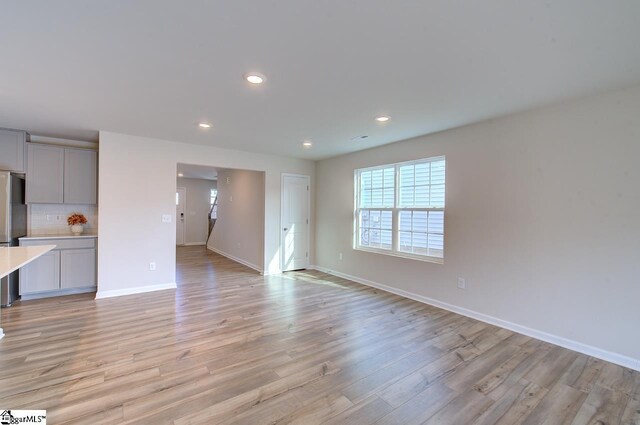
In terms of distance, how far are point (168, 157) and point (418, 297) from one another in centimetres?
448

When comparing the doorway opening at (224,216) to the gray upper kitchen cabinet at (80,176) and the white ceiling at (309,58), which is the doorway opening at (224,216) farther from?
the white ceiling at (309,58)

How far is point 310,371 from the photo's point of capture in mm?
2332

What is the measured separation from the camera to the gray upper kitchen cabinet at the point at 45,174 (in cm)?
414

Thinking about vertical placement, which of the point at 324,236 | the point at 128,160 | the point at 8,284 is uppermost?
the point at 128,160

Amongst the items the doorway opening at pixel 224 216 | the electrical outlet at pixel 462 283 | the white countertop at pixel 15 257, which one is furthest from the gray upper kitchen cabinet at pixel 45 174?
the electrical outlet at pixel 462 283

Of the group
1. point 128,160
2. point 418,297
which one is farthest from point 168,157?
point 418,297

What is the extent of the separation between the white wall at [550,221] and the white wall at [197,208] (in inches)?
327

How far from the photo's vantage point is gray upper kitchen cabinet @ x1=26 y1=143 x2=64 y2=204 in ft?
13.6

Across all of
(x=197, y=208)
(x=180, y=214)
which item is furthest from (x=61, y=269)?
(x=197, y=208)

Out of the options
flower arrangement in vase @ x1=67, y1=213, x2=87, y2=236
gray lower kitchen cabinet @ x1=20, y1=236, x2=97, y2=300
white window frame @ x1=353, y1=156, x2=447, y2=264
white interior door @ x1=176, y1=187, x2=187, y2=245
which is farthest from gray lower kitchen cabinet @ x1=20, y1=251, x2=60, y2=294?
white interior door @ x1=176, y1=187, x2=187, y2=245

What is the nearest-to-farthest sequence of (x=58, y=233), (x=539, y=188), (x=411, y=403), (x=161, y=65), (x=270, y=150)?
(x=411, y=403) < (x=161, y=65) < (x=539, y=188) < (x=58, y=233) < (x=270, y=150)

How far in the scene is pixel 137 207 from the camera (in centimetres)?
439

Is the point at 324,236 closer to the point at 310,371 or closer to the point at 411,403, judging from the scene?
the point at 310,371

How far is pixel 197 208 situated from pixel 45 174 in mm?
6007
